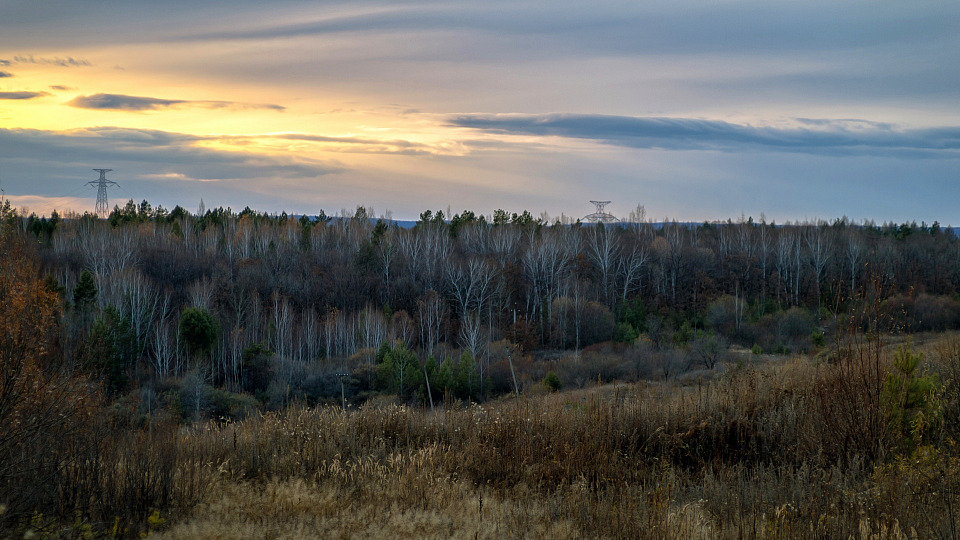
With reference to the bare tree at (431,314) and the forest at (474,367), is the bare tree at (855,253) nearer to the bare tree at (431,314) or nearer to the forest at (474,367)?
the forest at (474,367)

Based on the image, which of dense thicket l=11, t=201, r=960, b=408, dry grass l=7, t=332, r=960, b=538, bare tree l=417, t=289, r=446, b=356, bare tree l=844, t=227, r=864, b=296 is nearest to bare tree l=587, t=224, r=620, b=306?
dense thicket l=11, t=201, r=960, b=408

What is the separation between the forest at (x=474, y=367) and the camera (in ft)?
23.5

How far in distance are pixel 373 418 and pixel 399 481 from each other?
2537mm

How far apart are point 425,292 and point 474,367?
20392 mm

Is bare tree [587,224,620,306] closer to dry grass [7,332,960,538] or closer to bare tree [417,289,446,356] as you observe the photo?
bare tree [417,289,446,356]

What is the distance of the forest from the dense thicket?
0.32 m

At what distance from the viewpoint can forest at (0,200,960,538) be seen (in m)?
7.16

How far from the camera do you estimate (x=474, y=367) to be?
3972cm

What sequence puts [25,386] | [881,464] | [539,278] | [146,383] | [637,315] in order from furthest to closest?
[539,278], [637,315], [146,383], [881,464], [25,386]

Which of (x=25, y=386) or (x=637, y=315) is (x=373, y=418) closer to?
(x=25, y=386)

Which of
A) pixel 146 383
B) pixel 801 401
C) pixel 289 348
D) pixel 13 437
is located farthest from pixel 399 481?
pixel 289 348

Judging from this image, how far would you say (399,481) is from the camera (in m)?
8.28

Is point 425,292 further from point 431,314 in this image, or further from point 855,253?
point 855,253

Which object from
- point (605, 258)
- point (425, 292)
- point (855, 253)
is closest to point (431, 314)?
point (425, 292)
